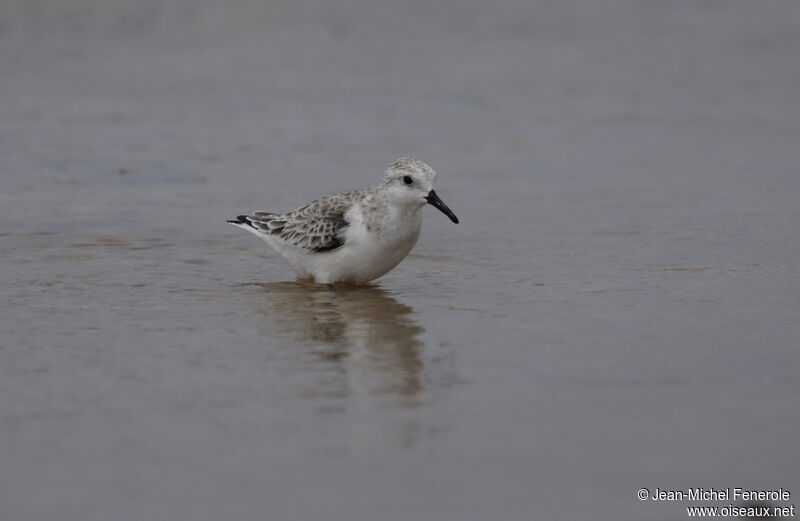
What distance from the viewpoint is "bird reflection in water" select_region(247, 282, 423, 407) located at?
575 cm

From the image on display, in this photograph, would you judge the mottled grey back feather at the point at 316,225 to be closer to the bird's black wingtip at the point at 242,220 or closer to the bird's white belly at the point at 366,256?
the bird's white belly at the point at 366,256

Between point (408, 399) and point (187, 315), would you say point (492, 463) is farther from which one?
point (187, 315)

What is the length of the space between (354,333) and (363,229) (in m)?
1.42

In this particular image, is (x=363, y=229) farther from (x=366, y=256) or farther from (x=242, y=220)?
(x=242, y=220)

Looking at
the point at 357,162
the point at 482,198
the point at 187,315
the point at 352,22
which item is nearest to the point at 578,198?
the point at 482,198

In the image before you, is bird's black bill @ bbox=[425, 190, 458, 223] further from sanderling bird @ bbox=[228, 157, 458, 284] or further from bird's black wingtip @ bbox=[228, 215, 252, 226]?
bird's black wingtip @ bbox=[228, 215, 252, 226]

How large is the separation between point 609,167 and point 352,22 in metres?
9.13

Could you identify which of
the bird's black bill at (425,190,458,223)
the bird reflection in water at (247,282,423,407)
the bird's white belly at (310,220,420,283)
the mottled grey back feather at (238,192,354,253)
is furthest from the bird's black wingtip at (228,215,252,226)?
the bird's black bill at (425,190,458,223)

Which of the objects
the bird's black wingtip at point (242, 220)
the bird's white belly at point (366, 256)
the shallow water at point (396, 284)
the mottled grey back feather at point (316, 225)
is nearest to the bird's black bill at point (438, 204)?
the bird's white belly at point (366, 256)

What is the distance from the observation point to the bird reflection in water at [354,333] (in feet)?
18.9

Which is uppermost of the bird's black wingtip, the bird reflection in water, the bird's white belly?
the bird's black wingtip

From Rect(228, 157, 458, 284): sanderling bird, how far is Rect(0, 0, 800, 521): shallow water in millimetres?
199

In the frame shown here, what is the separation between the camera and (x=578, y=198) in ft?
37.2

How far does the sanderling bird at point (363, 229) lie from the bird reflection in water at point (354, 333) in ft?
0.58
